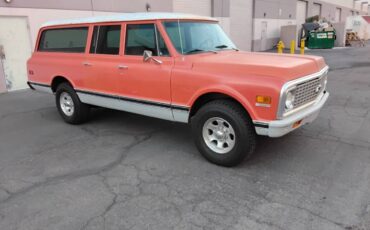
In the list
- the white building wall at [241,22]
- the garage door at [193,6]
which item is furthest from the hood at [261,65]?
the white building wall at [241,22]

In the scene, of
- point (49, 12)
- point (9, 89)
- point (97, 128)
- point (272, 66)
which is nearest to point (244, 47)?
point (49, 12)

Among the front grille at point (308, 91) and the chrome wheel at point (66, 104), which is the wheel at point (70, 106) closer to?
the chrome wheel at point (66, 104)

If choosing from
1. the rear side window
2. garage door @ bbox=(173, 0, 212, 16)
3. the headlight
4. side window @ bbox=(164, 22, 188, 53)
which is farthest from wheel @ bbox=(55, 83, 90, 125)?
garage door @ bbox=(173, 0, 212, 16)

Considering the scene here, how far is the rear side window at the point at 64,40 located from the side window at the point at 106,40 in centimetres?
28

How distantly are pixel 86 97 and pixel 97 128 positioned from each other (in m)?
0.65

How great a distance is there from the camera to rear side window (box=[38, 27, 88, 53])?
19.2ft

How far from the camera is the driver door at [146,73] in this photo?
4.64m

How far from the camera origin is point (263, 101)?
12.2 ft

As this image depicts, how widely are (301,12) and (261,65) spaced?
30744 mm

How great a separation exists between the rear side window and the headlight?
3804mm

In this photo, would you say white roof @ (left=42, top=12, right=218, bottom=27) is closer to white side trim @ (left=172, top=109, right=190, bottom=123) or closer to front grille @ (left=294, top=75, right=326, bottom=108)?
white side trim @ (left=172, top=109, right=190, bottom=123)

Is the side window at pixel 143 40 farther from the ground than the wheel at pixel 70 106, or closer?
farther from the ground

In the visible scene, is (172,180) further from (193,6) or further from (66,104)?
(193,6)

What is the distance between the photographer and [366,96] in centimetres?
816
